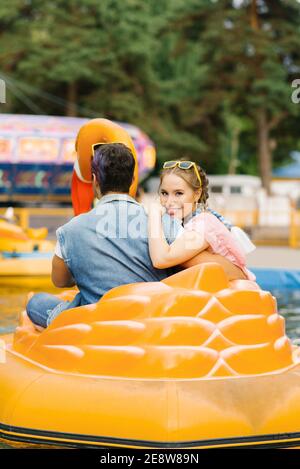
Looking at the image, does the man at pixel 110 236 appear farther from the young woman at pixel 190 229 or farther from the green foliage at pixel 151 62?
the green foliage at pixel 151 62

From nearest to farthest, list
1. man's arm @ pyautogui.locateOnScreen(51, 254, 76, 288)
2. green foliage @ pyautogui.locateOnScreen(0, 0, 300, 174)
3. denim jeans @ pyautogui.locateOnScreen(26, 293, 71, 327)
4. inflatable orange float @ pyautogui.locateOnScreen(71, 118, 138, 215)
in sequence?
man's arm @ pyautogui.locateOnScreen(51, 254, 76, 288), denim jeans @ pyautogui.locateOnScreen(26, 293, 71, 327), inflatable orange float @ pyautogui.locateOnScreen(71, 118, 138, 215), green foliage @ pyautogui.locateOnScreen(0, 0, 300, 174)

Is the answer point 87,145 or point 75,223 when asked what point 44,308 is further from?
point 87,145

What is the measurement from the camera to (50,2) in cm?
2789

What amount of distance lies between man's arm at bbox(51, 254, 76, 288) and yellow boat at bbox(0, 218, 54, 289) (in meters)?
5.33

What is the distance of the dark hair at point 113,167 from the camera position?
3.20 meters

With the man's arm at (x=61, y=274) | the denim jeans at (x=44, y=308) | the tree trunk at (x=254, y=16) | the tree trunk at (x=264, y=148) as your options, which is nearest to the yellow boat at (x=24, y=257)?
the denim jeans at (x=44, y=308)

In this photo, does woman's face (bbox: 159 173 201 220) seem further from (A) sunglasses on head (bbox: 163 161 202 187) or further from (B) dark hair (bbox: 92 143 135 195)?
(B) dark hair (bbox: 92 143 135 195)

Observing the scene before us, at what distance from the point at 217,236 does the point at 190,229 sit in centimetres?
13

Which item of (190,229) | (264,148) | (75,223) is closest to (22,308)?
(75,223)

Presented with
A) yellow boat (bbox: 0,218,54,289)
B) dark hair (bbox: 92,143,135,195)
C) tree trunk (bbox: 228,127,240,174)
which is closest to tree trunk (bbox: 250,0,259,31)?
tree trunk (bbox: 228,127,240,174)

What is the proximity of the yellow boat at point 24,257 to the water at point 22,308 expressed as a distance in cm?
40

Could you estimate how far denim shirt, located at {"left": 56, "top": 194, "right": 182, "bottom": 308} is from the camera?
3.21 meters
